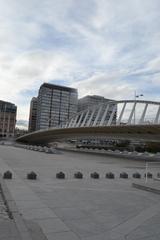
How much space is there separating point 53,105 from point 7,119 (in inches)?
1665

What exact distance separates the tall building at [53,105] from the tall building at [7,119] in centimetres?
3480

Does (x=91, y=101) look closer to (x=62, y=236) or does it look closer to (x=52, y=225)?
(x=52, y=225)

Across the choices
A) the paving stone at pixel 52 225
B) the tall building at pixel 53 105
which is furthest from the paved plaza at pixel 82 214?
the tall building at pixel 53 105

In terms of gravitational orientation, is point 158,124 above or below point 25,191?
above

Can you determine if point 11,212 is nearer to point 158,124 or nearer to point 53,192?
point 53,192

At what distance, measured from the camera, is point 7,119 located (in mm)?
172875

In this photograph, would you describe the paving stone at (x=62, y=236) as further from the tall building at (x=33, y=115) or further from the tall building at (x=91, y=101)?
the tall building at (x=33, y=115)

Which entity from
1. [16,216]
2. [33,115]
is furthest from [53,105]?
[16,216]

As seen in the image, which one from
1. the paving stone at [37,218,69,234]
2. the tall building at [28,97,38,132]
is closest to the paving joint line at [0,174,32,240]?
the paving stone at [37,218,69,234]

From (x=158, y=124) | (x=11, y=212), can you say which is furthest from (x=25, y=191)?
(x=158, y=124)

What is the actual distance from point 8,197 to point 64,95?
5450 inches

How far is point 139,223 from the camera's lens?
750 cm

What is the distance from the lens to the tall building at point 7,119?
17150 cm

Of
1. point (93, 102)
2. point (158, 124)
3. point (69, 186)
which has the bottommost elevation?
point (69, 186)
